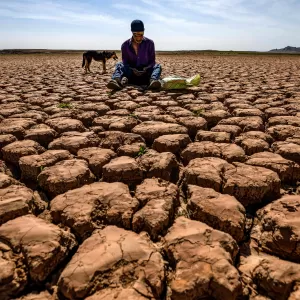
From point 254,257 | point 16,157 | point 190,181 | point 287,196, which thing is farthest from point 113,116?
point 254,257

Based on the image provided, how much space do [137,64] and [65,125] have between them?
2524 mm

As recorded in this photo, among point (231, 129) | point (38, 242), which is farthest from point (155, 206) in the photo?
point (231, 129)

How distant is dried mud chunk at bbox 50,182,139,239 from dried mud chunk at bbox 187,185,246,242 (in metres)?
0.26

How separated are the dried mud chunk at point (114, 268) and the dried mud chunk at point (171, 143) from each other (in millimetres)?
891

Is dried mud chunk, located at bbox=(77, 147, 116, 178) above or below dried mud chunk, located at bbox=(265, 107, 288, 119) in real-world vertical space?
below

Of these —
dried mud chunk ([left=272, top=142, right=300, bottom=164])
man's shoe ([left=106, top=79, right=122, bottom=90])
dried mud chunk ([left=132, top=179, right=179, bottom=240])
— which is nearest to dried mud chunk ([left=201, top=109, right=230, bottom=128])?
dried mud chunk ([left=272, top=142, right=300, bottom=164])

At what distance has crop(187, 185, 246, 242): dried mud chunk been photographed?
3.59ft

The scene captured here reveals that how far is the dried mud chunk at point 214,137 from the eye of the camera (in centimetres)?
196

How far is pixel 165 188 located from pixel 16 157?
956 millimetres

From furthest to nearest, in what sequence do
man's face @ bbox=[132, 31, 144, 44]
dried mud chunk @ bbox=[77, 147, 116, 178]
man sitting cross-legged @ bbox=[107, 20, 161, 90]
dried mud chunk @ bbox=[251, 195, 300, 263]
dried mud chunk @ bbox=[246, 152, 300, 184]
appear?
1. man sitting cross-legged @ bbox=[107, 20, 161, 90]
2. man's face @ bbox=[132, 31, 144, 44]
3. dried mud chunk @ bbox=[77, 147, 116, 178]
4. dried mud chunk @ bbox=[246, 152, 300, 184]
5. dried mud chunk @ bbox=[251, 195, 300, 263]

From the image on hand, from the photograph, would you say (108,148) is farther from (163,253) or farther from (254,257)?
(254,257)

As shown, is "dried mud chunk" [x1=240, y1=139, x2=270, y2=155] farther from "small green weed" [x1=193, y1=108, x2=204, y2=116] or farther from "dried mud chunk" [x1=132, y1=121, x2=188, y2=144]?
"small green weed" [x1=193, y1=108, x2=204, y2=116]

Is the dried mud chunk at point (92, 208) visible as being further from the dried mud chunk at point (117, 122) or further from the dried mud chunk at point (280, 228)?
the dried mud chunk at point (117, 122)

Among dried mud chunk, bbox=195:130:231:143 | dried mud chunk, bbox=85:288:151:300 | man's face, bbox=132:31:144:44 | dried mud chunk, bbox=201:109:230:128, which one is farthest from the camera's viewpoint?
man's face, bbox=132:31:144:44
